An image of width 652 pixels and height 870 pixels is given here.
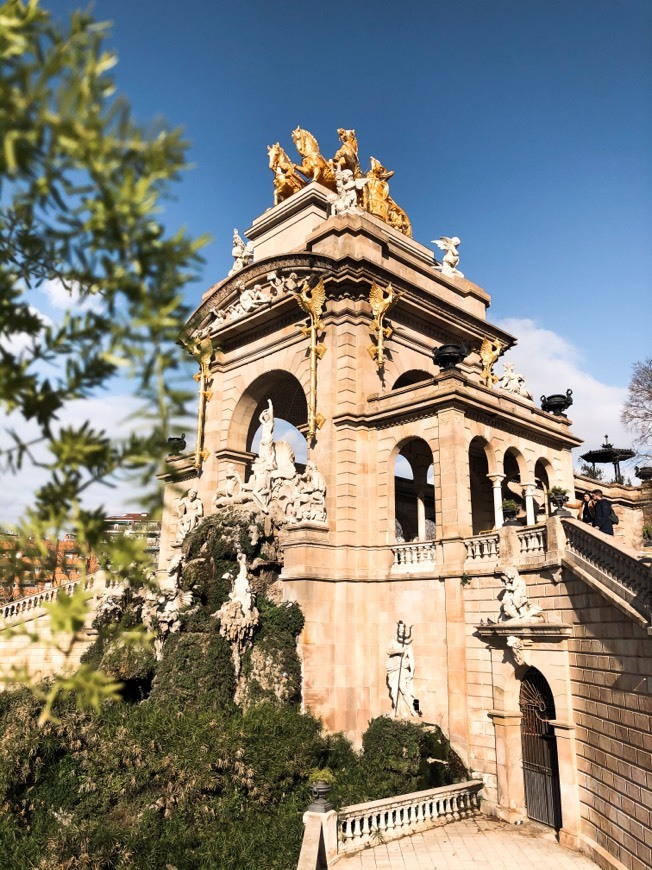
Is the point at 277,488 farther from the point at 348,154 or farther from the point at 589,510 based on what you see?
the point at 348,154

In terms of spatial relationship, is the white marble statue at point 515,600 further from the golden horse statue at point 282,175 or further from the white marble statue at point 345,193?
Answer: the golden horse statue at point 282,175

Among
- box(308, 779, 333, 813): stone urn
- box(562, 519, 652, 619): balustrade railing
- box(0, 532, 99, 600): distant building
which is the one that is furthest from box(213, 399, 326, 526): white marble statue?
box(0, 532, 99, 600): distant building

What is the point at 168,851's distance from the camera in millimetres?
12180

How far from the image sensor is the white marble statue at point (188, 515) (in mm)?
24453

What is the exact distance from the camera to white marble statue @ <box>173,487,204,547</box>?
2445 cm

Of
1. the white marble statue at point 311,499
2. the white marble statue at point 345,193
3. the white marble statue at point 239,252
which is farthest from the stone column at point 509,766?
the white marble statue at point 239,252

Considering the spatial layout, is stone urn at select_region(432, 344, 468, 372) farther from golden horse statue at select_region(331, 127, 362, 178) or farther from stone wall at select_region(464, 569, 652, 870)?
golden horse statue at select_region(331, 127, 362, 178)

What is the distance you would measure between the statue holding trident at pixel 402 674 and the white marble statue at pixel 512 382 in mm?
11689

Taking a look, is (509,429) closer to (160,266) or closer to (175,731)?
(175,731)

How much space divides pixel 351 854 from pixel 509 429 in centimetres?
1349

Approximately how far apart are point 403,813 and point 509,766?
9.54ft

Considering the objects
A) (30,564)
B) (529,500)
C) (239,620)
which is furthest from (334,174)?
(30,564)

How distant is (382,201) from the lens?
1161 inches

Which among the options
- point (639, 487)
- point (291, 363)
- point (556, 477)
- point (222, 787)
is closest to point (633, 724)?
point (222, 787)
